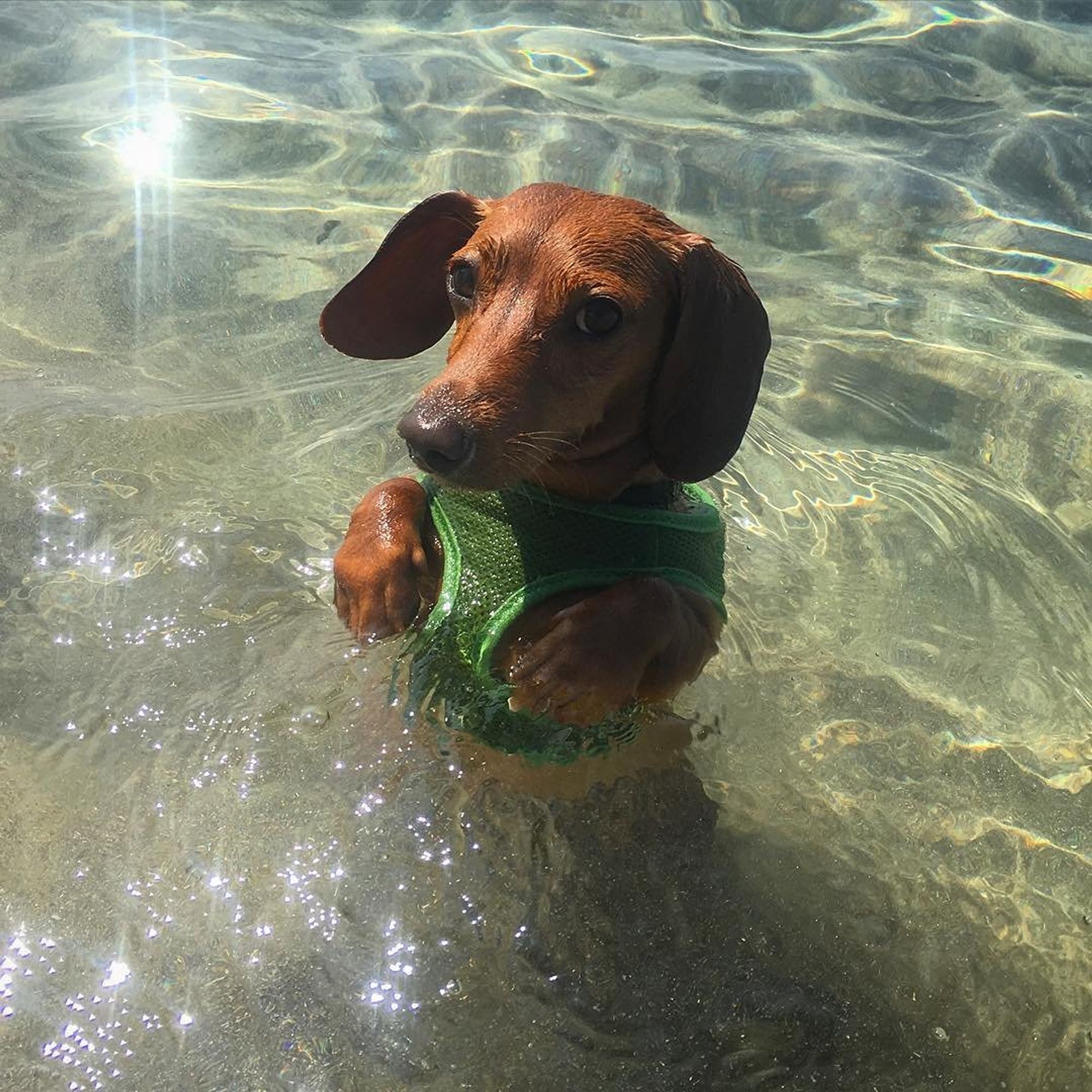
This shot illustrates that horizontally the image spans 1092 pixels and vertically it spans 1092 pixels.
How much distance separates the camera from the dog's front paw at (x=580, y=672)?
6.61ft

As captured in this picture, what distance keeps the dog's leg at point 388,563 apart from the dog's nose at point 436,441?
0.52 m

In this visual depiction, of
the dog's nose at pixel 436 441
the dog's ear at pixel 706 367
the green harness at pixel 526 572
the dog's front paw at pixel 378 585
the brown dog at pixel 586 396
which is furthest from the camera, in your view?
the dog's front paw at pixel 378 585

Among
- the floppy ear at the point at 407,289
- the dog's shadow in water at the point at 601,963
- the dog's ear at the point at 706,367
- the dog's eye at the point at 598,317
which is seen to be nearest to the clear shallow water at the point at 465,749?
the dog's shadow in water at the point at 601,963

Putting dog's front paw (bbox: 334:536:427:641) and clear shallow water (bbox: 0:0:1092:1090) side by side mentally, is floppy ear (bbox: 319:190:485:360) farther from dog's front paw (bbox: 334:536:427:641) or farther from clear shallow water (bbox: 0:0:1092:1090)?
clear shallow water (bbox: 0:0:1092:1090)

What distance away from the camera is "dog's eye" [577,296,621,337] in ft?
6.56

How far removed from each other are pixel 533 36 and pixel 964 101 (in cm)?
239

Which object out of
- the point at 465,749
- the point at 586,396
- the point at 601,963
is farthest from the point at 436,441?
the point at 601,963

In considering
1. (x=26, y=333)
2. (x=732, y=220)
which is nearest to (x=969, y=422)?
(x=732, y=220)

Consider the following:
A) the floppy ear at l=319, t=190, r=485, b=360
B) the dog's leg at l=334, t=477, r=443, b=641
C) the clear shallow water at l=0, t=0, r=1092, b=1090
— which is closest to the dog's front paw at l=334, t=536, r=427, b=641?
the dog's leg at l=334, t=477, r=443, b=641

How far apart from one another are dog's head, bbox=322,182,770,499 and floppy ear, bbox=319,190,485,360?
1.4 inches

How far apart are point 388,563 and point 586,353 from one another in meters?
0.63

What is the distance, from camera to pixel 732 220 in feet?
17.2

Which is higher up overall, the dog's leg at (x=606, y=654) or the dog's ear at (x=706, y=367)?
the dog's ear at (x=706, y=367)

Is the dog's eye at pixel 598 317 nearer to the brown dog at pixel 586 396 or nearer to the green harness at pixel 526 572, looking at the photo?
the brown dog at pixel 586 396
